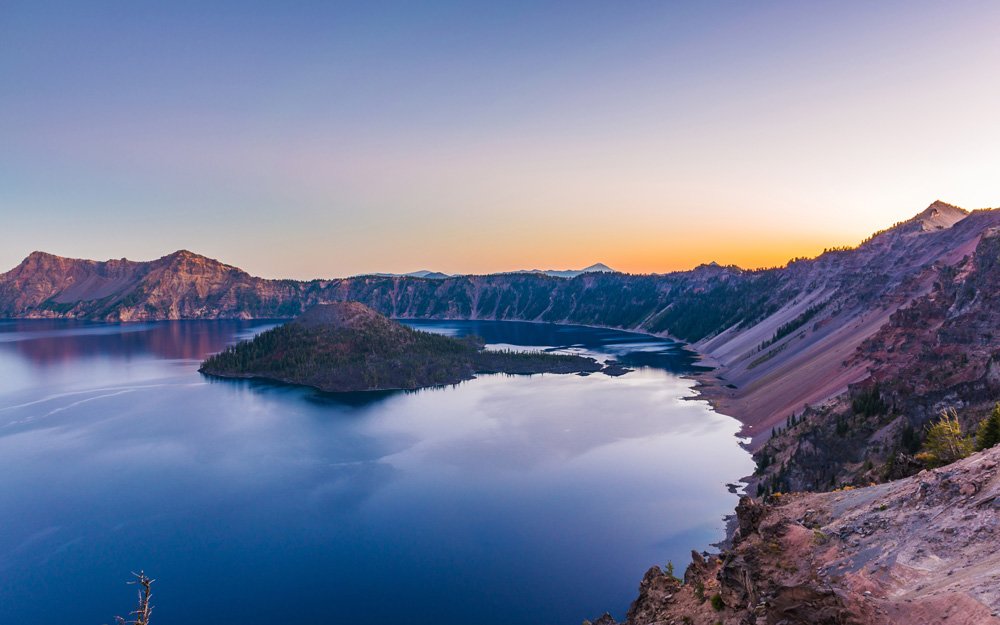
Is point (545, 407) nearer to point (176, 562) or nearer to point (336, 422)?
point (336, 422)

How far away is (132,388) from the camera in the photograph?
154 meters

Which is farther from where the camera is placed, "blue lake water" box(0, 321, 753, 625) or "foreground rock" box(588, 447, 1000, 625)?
"blue lake water" box(0, 321, 753, 625)

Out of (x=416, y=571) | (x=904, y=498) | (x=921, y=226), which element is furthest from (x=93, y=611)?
(x=921, y=226)

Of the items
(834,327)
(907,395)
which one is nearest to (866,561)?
(907,395)

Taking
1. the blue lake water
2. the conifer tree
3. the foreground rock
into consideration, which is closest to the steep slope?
the blue lake water

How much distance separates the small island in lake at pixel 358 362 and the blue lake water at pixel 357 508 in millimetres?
35053

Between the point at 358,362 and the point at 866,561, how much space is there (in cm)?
16777

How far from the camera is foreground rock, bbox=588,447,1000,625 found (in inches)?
603

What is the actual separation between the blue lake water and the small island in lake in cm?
3505

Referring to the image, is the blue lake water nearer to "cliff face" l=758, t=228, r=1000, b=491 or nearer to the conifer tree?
"cliff face" l=758, t=228, r=1000, b=491

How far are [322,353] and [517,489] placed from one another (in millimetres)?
123967

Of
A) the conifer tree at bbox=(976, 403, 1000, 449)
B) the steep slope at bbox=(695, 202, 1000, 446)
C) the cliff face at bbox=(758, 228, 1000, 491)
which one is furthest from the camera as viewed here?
the steep slope at bbox=(695, 202, 1000, 446)

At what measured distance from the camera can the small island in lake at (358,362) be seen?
163 m

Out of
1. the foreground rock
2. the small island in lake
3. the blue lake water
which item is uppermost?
the foreground rock
